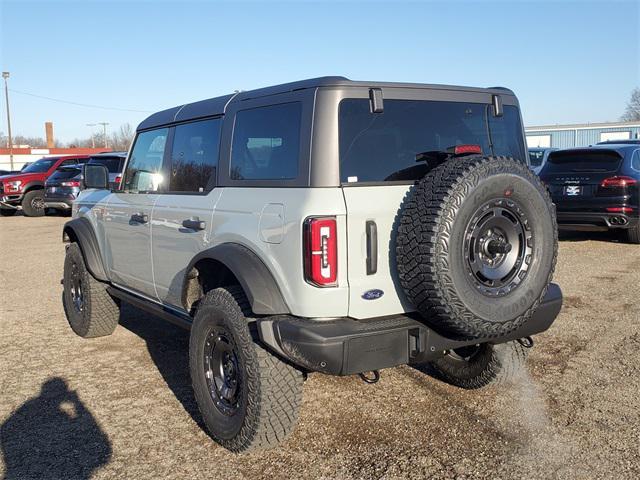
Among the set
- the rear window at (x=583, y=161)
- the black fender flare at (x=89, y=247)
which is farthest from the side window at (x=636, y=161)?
the black fender flare at (x=89, y=247)

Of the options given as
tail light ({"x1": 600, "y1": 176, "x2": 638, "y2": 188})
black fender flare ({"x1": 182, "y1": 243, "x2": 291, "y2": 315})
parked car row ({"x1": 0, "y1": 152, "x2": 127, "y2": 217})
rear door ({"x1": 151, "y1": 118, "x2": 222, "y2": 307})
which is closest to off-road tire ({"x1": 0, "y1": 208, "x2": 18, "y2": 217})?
parked car row ({"x1": 0, "y1": 152, "x2": 127, "y2": 217})

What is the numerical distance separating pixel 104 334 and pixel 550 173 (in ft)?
25.0

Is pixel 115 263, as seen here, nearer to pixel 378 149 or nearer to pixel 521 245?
pixel 378 149

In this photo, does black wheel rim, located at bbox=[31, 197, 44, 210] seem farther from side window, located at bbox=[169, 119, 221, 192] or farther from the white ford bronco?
the white ford bronco

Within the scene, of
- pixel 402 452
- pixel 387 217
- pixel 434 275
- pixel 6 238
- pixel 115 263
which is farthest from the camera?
pixel 6 238

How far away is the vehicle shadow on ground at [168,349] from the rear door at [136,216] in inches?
25.6

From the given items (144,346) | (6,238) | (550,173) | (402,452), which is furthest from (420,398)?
(6,238)

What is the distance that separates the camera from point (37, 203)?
1916cm

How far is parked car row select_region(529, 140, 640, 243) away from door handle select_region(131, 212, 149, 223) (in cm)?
742

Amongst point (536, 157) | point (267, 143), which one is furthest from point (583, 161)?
point (267, 143)

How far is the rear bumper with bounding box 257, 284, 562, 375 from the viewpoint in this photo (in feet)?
9.61

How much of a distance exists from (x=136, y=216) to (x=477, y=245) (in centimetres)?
262

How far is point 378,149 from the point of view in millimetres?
3256

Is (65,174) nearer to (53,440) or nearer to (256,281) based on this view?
(53,440)
